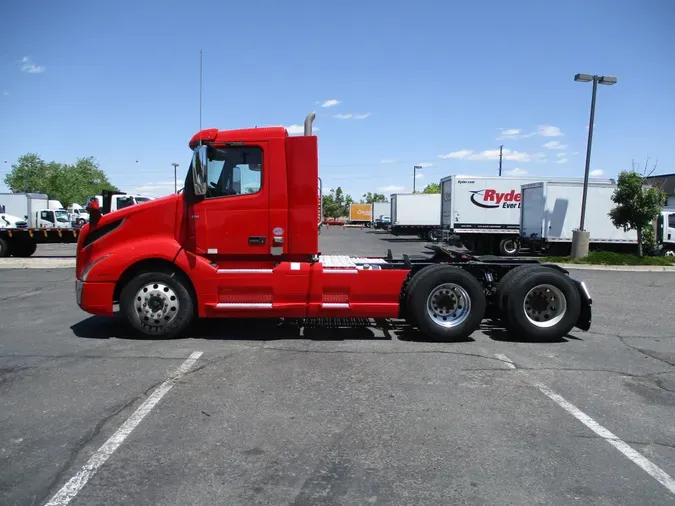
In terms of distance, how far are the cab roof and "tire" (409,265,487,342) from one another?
2.77 m

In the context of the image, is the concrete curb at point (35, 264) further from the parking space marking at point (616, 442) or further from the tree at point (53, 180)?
the tree at point (53, 180)

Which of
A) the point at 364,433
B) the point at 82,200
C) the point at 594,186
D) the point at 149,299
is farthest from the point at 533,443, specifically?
the point at 82,200

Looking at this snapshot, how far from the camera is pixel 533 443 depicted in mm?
4004

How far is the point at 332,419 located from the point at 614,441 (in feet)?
7.33

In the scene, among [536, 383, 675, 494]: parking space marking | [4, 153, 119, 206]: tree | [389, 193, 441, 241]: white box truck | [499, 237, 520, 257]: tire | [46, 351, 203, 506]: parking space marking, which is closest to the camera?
[46, 351, 203, 506]: parking space marking

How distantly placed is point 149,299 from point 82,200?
3395 inches

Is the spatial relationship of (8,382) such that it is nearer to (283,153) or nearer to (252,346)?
(252,346)

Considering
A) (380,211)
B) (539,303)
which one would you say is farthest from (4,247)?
(380,211)

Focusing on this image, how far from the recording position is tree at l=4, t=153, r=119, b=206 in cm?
8150

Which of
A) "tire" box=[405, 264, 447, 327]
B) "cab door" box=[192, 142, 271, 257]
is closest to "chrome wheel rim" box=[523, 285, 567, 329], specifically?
"tire" box=[405, 264, 447, 327]

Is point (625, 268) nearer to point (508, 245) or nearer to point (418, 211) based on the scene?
point (508, 245)

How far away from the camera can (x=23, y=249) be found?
21359 millimetres

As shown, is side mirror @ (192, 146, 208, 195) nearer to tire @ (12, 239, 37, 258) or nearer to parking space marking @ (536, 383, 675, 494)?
parking space marking @ (536, 383, 675, 494)

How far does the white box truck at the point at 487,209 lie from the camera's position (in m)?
26.6
